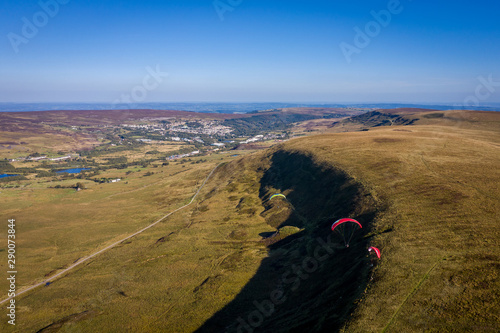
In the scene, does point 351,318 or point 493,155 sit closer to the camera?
point 351,318

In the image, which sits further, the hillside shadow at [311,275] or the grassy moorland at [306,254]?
the hillside shadow at [311,275]

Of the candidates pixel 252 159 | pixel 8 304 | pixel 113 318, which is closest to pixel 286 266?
pixel 113 318

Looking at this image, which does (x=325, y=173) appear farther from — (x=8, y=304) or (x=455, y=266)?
(x=8, y=304)

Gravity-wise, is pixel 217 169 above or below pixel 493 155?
below

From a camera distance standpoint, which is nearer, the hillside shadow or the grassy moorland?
the grassy moorland
